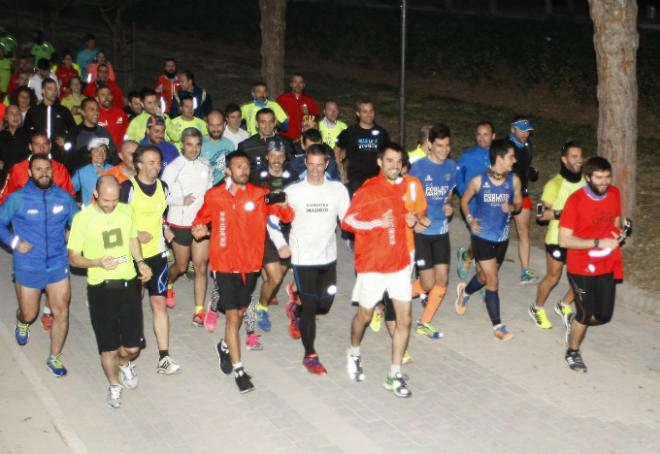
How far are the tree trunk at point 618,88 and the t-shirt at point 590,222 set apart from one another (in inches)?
143

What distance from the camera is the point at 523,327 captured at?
35.5ft

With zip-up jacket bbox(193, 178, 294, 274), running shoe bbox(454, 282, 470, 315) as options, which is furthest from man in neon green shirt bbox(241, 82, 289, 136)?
zip-up jacket bbox(193, 178, 294, 274)

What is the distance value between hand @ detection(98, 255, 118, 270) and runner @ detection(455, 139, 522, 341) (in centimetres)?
360

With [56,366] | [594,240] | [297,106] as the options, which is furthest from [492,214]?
[297,106]

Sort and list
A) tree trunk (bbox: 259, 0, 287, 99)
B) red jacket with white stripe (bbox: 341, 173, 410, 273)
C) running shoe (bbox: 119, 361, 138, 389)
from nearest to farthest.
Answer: red jacket with white stripe (bbox: 341, 173, 410, 273) < running shoe (bbox: 119, 361, 138, 389) < tree trunk (bbox: 259, 0, 287, 99)

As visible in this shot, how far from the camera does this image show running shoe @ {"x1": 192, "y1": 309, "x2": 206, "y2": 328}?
10.8 m

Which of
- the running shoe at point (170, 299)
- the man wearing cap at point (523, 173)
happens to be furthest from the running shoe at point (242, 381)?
the man wearing cap at point (523, 173)

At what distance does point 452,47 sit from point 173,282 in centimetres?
1624

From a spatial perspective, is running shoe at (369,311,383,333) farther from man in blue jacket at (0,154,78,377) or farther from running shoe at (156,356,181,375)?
man in blue jacket at (0,154,78,377)

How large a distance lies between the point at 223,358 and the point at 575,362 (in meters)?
3.20

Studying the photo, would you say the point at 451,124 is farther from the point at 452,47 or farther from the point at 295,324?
the point at 295,324

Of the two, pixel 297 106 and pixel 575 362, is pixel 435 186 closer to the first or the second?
pixel 575 362

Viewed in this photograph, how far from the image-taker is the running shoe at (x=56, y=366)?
372 inches

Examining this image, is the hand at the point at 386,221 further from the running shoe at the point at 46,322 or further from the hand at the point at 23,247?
the running shoe at the point at 46,322
